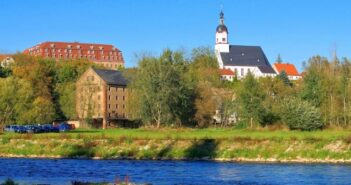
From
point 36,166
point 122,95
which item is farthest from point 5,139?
point 122,95

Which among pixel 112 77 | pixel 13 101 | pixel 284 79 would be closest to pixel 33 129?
pixel 13 101

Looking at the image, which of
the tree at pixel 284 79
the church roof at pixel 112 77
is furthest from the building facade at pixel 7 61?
the tree at pixel 284 79

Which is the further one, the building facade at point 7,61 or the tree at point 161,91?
the building facade at point 7,61

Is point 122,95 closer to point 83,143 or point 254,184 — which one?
point 83,143

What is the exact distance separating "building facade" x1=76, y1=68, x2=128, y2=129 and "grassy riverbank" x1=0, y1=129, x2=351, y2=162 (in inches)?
2211

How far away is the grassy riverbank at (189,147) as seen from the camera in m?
61.0

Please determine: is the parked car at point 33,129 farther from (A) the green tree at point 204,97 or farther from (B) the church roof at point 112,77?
(B) the church roof at point 112,77

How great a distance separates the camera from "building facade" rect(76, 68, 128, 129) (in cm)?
13025

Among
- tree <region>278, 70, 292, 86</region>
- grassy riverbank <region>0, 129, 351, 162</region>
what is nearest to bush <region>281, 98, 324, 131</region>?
grassy riverbank <region>0, 129, 351, 162</region>

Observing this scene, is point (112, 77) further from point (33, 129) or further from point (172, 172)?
point (172, 172)

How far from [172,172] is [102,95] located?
86.3m

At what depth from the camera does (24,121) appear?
106m

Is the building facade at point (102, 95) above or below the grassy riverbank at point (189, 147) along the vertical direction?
above

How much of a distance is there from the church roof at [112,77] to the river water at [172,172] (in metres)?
73.3
